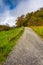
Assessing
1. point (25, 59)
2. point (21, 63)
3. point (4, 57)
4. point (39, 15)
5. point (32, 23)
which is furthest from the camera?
point (39, 15)

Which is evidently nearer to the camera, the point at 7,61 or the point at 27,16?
the point at 7,61

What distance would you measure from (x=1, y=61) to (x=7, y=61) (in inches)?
20.9

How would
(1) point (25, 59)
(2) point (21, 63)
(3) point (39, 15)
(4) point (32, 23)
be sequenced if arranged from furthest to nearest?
1. (3) point (39, 15)
2. (4) point (32, 23)
3. (1) point (25, 59)
4. (2) point (21, 63)

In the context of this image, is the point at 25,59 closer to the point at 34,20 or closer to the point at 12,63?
the point at 12,63

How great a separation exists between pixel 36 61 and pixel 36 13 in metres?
81.7

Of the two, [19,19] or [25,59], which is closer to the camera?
[25,59]

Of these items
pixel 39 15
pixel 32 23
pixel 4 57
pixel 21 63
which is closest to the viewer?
pixel 21 63

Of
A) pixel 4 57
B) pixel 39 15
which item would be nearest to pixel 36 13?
pixel 39 15

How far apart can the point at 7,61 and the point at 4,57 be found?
1.27m

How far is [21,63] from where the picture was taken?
1351 cm

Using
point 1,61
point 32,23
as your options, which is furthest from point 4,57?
point 32,23

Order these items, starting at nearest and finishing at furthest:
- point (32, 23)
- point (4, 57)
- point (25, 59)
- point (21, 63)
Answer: point (21, 63) → point (25, 59) → point (4, 57) → point (32, 23)

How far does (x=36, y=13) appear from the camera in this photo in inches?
3720

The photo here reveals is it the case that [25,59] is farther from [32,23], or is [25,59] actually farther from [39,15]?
[39,15]
